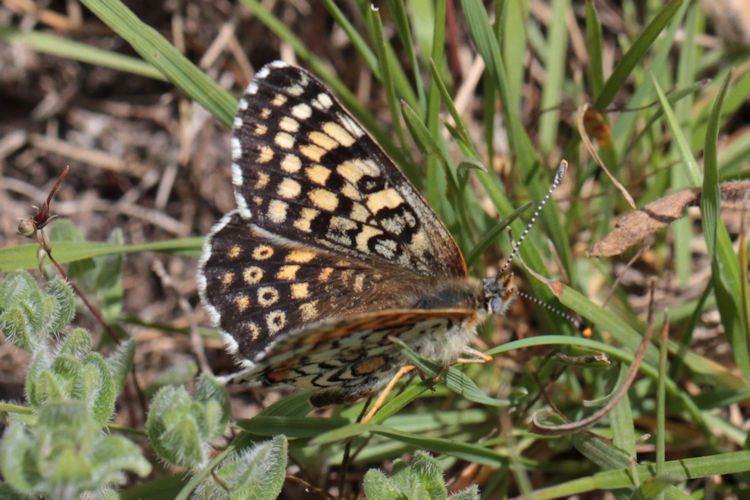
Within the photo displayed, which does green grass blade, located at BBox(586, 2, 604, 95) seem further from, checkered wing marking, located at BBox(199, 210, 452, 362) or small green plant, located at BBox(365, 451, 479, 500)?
small green plant, located at BBox(365, 451, 479, 500)

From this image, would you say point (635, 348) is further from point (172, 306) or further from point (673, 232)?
point (172, 306)

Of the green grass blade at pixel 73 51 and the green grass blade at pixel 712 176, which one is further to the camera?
the green grass blade at pixel 73 51

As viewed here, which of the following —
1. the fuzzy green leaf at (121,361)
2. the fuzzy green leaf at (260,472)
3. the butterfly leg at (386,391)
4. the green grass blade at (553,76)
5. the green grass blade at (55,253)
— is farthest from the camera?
the green grass blade at (553,76)

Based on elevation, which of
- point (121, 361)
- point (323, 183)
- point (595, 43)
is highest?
point (595, 43)

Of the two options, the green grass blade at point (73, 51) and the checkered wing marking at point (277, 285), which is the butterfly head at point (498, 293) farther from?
the green grass blade at point (73, 51)

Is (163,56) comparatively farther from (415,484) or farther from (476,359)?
(415,484)

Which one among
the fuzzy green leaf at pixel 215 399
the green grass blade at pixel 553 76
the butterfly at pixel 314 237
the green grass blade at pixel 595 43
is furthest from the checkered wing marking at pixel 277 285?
the green grass blade at pixel 553 76

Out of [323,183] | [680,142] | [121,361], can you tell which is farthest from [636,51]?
[121,361]
